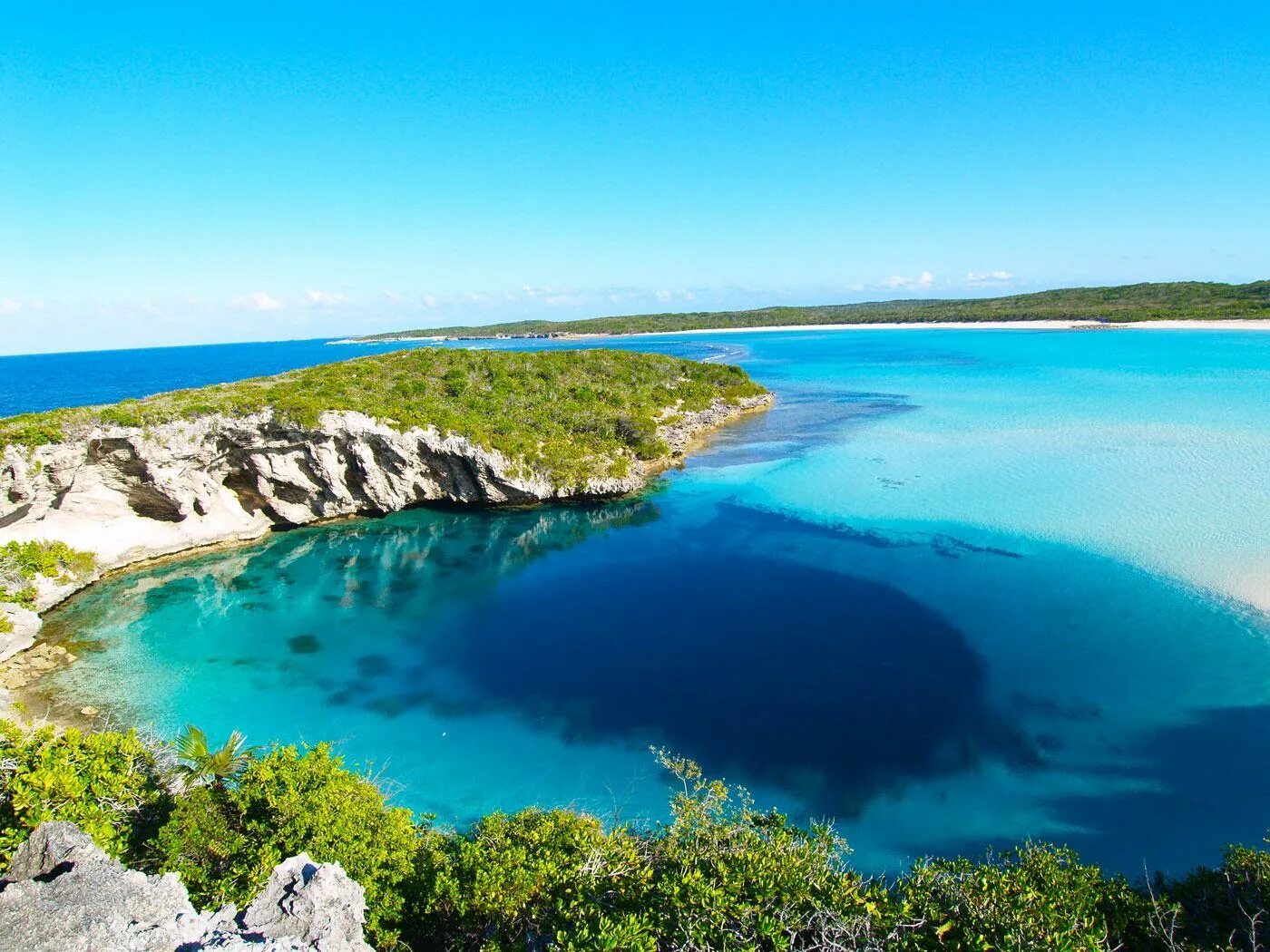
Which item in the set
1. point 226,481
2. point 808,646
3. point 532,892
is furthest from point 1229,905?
point 226,481

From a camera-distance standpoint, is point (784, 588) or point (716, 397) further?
point (716, 397)

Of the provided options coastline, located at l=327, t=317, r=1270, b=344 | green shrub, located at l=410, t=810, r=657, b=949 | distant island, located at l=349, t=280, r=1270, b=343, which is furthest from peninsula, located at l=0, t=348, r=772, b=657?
distant island, located at l=349, t=280, r=1270, b=343

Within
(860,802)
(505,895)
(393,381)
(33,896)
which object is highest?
(393,381)

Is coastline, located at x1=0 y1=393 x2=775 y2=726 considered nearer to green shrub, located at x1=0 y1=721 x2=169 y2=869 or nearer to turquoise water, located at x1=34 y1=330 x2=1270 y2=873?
turquoise water, located at x1=34 y1=330 x2=1270 y2=873

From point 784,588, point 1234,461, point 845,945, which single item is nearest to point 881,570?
point 784,588

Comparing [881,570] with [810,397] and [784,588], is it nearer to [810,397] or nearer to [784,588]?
[784,588]

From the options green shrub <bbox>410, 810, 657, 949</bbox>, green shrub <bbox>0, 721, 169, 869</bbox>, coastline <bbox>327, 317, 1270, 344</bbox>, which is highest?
coastline <bbox>327, 317, 1270, 344</bbox>

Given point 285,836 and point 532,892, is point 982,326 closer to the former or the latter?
point 532,892
